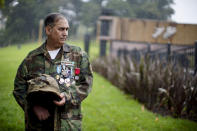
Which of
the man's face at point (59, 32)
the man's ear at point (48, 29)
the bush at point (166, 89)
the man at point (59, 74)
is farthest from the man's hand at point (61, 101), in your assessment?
the bush at point (166, 89)

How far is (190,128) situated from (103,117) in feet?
6.26

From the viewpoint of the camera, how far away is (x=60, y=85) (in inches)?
82.8

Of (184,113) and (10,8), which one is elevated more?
(10,8)

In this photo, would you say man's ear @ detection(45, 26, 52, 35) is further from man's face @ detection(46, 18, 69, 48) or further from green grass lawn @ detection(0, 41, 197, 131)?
green grass lawn @ detection(0, 41, 197, 131)

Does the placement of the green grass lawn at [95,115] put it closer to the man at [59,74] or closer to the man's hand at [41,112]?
the man at [59,74]

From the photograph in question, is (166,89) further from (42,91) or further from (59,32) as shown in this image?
(42,91)

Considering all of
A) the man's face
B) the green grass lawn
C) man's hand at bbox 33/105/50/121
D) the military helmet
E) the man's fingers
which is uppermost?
the man's face

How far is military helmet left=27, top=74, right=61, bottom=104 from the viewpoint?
1.77m

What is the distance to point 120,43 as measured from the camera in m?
23.8

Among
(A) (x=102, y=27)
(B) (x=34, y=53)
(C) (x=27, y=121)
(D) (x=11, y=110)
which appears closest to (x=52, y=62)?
(B) (x=34, y=53)

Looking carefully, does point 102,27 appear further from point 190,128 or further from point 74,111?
point 74,111

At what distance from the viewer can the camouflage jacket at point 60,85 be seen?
6.53ft

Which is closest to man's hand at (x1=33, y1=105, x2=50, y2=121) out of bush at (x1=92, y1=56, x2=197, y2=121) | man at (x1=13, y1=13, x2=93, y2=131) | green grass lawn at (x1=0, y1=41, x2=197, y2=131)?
man at (x1=13, y1=13, x2=93, y2=131)

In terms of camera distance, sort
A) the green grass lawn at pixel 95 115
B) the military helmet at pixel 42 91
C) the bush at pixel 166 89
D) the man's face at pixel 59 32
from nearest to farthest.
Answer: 1. the military helmet at pixel 42 91
2. the man's face at pixel 59 32
3. the green grass lawn at pixel 95 115
4. the bush at pixel 166 89
